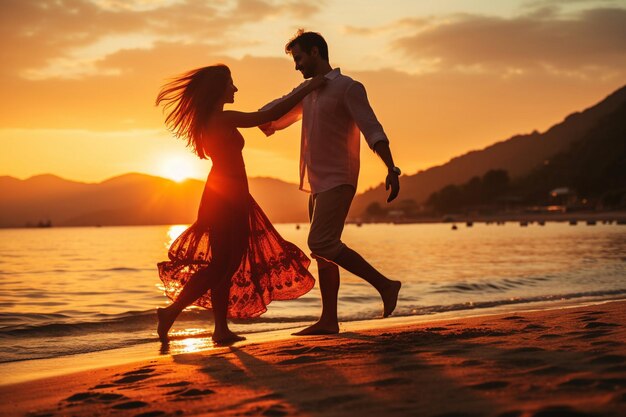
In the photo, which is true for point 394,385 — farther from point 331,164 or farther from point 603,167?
point 603,167

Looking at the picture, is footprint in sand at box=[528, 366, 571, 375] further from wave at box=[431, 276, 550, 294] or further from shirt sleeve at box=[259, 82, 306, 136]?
wave at box=[431, 276, 550, 294]

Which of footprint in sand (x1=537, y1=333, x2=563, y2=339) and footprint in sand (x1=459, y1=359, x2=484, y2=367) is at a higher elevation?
footprint in sand (x1=459, y1=359, x2=484, y2=367)

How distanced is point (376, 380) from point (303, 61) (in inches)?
131

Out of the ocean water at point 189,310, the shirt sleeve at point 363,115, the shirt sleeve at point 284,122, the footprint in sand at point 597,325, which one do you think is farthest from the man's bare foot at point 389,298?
the ocean water at point 189,310

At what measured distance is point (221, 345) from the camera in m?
6.06

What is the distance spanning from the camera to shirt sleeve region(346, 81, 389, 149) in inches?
222

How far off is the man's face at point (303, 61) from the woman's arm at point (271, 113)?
172 mm

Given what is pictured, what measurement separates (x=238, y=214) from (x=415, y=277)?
11.6m

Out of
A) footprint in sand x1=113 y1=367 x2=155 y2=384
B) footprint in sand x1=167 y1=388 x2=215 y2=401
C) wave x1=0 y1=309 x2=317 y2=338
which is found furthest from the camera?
wave x1=0 y1=309 x2=317 y2=338

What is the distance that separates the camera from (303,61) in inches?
237

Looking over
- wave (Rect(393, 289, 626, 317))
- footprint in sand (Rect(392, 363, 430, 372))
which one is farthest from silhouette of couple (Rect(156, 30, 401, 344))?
wave (Rect(393, 289, 626, 317))

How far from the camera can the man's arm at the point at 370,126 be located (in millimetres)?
5484

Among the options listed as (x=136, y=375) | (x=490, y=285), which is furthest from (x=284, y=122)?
(x=490, y=285)

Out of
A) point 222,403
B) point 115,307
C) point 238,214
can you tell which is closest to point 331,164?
point 238,214
